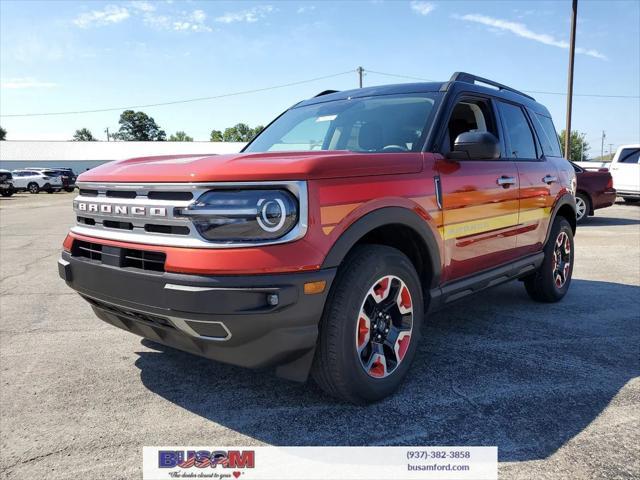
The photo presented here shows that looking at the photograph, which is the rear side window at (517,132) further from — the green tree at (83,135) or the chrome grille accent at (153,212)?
the green tree at (83,135)

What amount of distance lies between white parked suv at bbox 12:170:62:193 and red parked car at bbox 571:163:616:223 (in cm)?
3400

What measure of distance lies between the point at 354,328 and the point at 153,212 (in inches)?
45.9

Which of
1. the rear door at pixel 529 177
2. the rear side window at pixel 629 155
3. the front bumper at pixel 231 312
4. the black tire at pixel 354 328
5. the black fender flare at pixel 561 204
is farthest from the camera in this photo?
the rear side window at pixel 629 155

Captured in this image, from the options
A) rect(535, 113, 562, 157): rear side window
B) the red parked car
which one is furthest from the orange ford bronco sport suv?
the red parked car

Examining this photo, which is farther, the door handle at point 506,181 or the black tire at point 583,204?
the black tire at point 583,204

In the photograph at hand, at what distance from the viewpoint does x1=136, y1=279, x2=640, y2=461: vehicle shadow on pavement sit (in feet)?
8.08

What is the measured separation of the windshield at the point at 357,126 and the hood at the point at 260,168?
1.48 ft

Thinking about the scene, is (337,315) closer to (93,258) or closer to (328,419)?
(328,419)

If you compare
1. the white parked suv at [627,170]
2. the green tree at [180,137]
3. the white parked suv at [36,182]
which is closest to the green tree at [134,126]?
the green tree at [180,137]

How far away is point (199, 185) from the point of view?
7.42 ft

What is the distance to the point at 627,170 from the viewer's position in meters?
15.4

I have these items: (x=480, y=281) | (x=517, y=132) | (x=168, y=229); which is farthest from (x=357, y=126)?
(x=168, y=229)

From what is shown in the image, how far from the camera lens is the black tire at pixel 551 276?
4.75m

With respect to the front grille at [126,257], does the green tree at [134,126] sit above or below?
above
